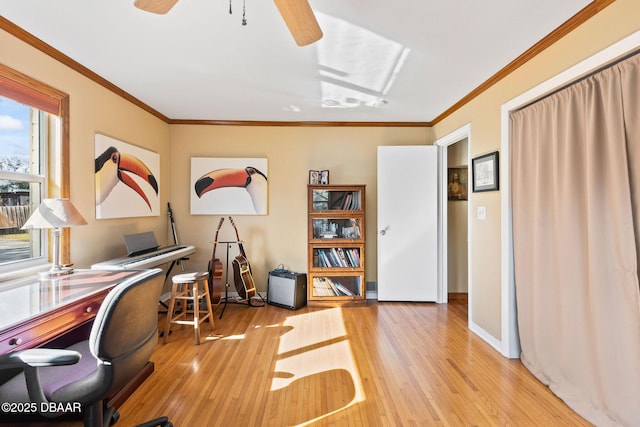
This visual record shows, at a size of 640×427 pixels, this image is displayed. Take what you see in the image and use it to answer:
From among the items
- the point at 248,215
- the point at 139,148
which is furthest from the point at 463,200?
the point at 139,148

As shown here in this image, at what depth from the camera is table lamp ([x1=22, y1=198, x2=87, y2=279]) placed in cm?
201

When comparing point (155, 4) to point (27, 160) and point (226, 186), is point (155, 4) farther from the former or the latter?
point (226, 186)

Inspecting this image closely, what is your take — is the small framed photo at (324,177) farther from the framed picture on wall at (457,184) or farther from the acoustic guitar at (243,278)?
the framed picture on wall at (457,184)

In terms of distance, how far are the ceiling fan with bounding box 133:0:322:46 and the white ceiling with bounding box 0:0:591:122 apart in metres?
0.32

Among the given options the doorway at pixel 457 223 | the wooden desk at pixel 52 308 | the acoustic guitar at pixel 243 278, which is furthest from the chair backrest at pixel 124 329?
the doorway at pixel 457 223

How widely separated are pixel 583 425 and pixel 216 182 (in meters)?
4.19

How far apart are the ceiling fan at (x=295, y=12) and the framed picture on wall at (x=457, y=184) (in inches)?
127

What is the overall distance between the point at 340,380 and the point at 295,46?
2505mm

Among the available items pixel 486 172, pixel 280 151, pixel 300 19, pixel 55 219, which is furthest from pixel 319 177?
pixel 55 219

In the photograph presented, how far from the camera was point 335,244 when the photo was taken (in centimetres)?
405

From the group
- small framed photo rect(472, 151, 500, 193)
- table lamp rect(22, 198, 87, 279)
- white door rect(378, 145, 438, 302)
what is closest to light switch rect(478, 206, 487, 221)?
small framed photo rect(472, 151, 500, 193)

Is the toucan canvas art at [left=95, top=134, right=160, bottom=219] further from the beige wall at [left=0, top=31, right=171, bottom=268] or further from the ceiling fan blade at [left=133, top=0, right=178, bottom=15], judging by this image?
the ceiling fan blade at [left=133, top=0, right=178, bottom=15]

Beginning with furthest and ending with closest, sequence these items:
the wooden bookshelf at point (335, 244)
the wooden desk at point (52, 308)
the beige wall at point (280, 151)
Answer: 1. the wooden bookshelf at point (335, 244)
2. the beige wall at point (280, 151)
3. the wooden desk at point (52, 308)

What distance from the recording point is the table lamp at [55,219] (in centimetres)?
201
